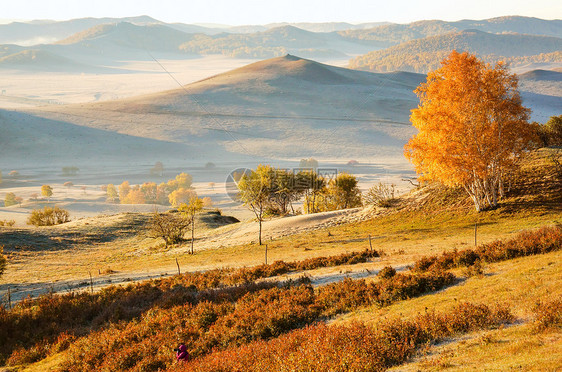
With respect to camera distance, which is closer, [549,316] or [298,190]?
[549,316]

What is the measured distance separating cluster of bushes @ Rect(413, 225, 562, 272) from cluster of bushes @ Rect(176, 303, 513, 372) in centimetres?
696

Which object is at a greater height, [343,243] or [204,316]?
[204,316]

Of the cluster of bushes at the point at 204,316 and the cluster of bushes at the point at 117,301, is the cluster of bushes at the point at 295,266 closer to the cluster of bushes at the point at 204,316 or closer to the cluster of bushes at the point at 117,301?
the cluster of bushes at the point at 117,301

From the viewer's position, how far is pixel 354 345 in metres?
11.4

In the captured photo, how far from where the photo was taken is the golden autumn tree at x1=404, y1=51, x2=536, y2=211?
35812 millimetres

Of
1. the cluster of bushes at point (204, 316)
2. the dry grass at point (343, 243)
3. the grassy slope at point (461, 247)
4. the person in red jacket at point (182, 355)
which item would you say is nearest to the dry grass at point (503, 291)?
the grassy slope at point (461, 247)

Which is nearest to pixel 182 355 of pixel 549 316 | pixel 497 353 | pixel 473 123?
pixel 497 353

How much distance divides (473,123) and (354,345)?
29.7m

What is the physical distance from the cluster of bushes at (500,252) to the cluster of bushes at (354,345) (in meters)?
6.96

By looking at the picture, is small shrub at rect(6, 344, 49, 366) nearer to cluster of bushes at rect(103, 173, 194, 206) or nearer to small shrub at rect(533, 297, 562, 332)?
small shrub at rect(533, 297, 562, 332)

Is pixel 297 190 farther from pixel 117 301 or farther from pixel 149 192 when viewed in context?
pixel 149 192

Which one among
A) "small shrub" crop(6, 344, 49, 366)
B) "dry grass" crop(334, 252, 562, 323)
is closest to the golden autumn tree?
"dry grass" crop(334, 252, 562, 323)

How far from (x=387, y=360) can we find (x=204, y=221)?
2502 inches

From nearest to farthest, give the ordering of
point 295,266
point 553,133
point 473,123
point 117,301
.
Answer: point 117,301
point 295,266
point 473,123
point 553,133
